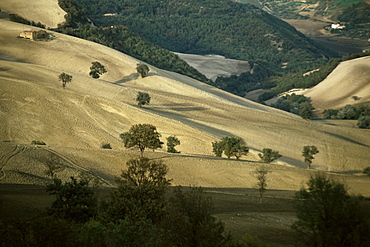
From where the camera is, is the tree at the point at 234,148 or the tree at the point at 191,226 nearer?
the tree at the point at 191,226

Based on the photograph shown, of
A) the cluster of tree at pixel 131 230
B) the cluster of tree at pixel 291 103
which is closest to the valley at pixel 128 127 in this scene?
the cluster of tree at pixel 131 230

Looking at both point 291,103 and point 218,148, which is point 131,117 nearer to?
point 218,148

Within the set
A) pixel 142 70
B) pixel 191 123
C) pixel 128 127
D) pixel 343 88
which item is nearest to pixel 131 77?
pixel 142 70

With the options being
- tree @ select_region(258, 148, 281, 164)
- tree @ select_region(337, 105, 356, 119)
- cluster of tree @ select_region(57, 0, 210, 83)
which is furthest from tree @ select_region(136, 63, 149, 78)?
tree @ select_region(258, 148, 281, 164)

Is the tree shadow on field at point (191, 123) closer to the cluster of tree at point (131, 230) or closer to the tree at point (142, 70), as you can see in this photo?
the tree at point (142, 70)

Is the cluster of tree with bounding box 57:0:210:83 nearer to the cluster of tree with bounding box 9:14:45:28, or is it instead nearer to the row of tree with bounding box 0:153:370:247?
the cluster of tree with bounding box 9:14:45:28

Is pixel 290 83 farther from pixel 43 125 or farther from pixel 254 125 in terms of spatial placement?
pixel 43 125
